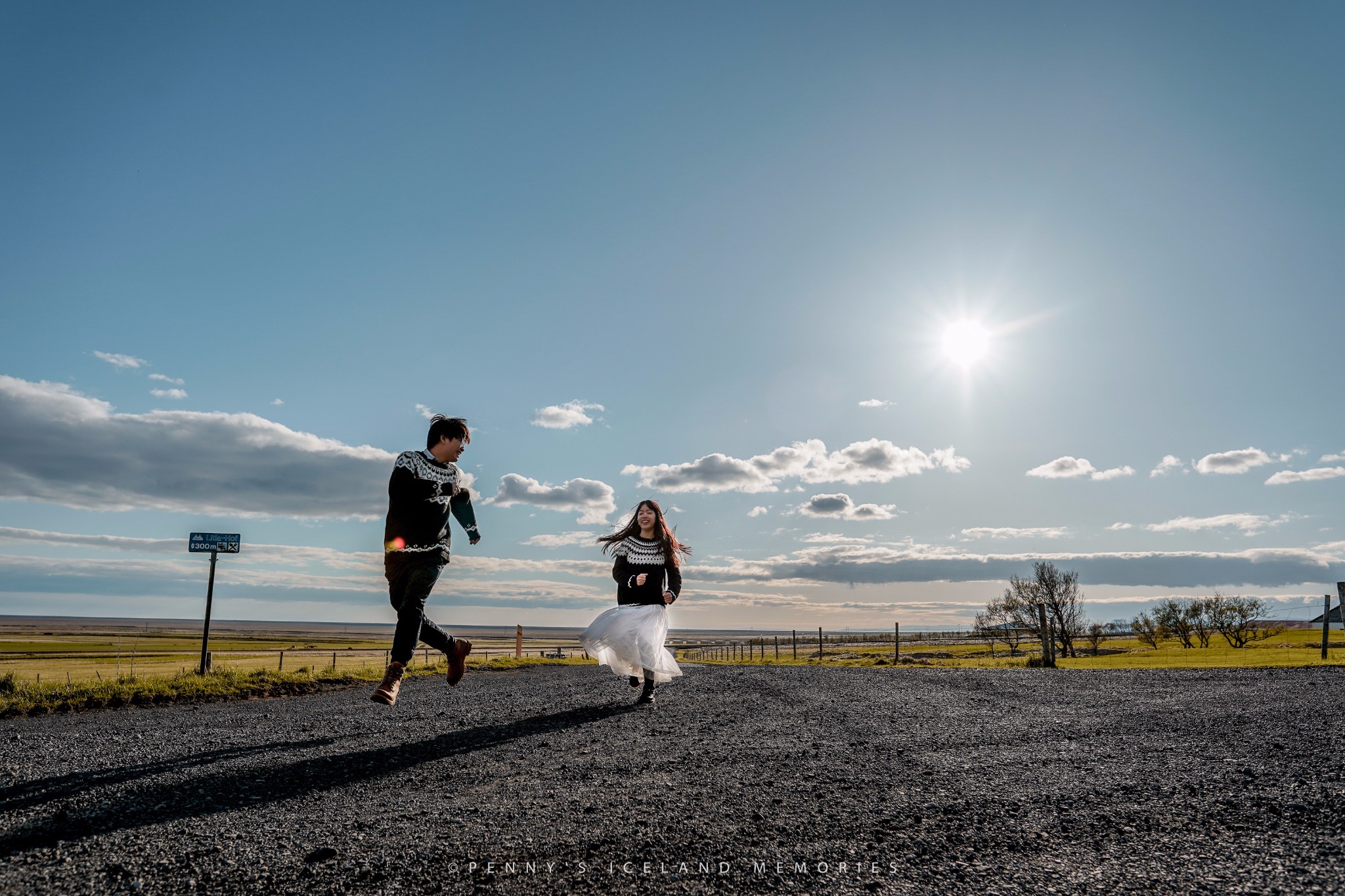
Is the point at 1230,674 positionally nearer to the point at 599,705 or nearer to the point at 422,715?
the point at 599,705

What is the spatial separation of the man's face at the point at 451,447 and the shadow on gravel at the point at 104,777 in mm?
2490

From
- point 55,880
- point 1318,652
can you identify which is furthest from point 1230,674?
point 1318,652

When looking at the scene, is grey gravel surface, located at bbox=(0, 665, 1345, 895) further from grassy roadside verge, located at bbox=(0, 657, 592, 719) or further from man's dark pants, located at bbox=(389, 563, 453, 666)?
grassy roadside verge, located at bbox=(0, 657, 592, 719)

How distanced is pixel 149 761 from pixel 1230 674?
46.4 feet

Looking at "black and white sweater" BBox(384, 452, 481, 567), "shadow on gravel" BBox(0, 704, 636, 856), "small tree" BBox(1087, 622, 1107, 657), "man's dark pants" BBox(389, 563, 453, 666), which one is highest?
"black and white sweater" BBox(384, 452, 481, 567)

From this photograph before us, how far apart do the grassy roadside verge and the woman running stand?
5493 millimetres

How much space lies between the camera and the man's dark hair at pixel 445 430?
20.0 feet

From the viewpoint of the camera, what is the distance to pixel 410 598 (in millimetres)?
5723

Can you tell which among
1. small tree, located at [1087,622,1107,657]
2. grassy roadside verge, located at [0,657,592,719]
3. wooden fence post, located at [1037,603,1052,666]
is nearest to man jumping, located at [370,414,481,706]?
grassy roadside verge, located at [0,657,592,719]

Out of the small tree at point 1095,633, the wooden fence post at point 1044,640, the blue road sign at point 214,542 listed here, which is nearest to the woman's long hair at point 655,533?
the blue road sign at point 214,542

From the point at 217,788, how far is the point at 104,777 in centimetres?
95

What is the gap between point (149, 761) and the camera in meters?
4.82

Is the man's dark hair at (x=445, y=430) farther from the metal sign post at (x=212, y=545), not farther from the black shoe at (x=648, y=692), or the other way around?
the metal sign post at (x=212, y=545)

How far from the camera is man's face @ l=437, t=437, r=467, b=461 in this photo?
609 cm
